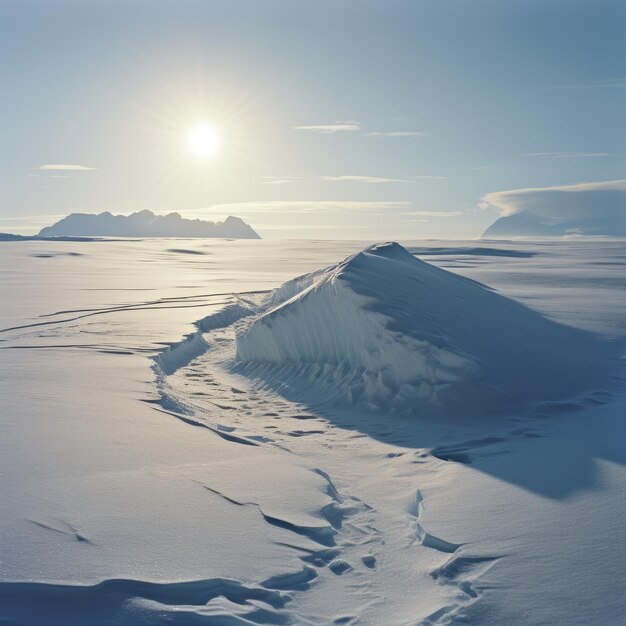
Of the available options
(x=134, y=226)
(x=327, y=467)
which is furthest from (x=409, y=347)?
(x=134, y=226)

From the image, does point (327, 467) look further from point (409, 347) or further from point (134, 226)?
point (134, 226)

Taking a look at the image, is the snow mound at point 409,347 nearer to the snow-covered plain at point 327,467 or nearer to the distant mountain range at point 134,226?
the snow-covered plain at point 327,467

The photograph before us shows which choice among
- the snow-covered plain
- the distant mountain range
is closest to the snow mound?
the snow-covered plain

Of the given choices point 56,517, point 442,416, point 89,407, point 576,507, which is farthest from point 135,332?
point 576,507

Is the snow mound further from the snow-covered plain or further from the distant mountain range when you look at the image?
the distant mountain range

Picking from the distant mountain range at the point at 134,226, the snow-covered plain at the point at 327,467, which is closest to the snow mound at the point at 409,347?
the snow-covered plain at the point at 327,467
